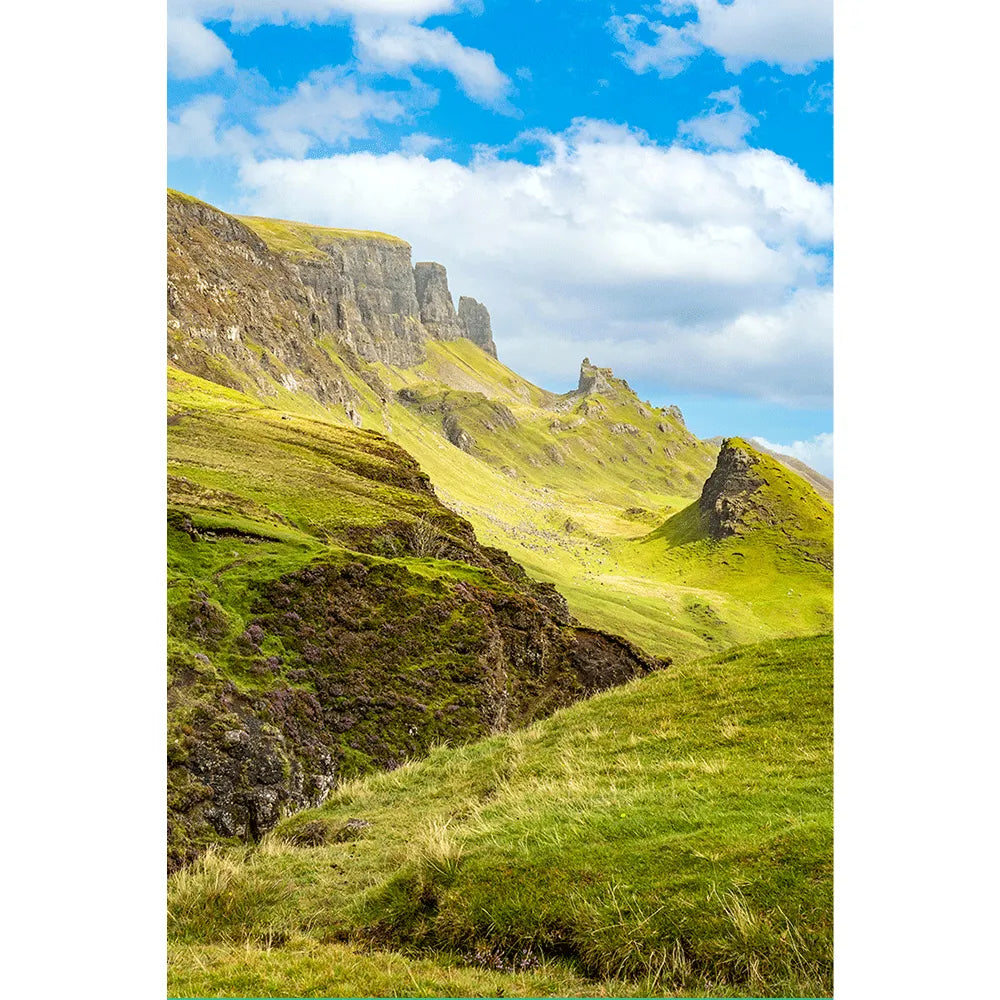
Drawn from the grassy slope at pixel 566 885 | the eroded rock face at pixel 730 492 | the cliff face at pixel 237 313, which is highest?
the cliff face at pixel 237 313

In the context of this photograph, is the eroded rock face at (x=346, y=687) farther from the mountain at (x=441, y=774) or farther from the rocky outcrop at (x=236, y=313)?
the rocky outcrop at (x=236, y=313)

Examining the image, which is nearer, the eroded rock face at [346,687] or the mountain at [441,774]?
the mountain at [441,774]

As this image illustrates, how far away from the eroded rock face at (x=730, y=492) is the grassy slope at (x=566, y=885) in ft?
270

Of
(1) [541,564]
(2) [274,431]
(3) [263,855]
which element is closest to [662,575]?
(1) [541,564]

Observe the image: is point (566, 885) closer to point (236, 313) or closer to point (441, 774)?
point (441, 774)

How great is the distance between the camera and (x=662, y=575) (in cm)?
9000

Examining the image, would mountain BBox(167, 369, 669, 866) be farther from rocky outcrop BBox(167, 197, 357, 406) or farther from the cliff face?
the cliff face

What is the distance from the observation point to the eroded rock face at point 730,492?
9381cm

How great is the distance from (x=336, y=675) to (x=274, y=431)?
32592mm

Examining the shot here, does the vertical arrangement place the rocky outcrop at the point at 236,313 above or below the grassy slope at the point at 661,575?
above

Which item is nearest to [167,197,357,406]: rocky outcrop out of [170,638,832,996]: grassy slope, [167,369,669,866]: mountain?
[167,369,669,866]: mountain

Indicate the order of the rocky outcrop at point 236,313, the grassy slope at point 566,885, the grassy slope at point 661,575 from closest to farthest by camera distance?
the grassy slope at point 566,885
the grassy slope at point 661,575
the rocky outcrop at point 236,313

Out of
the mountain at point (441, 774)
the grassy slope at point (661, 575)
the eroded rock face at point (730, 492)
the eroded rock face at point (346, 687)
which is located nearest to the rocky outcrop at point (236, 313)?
the grassy slope at point (661, 575)
